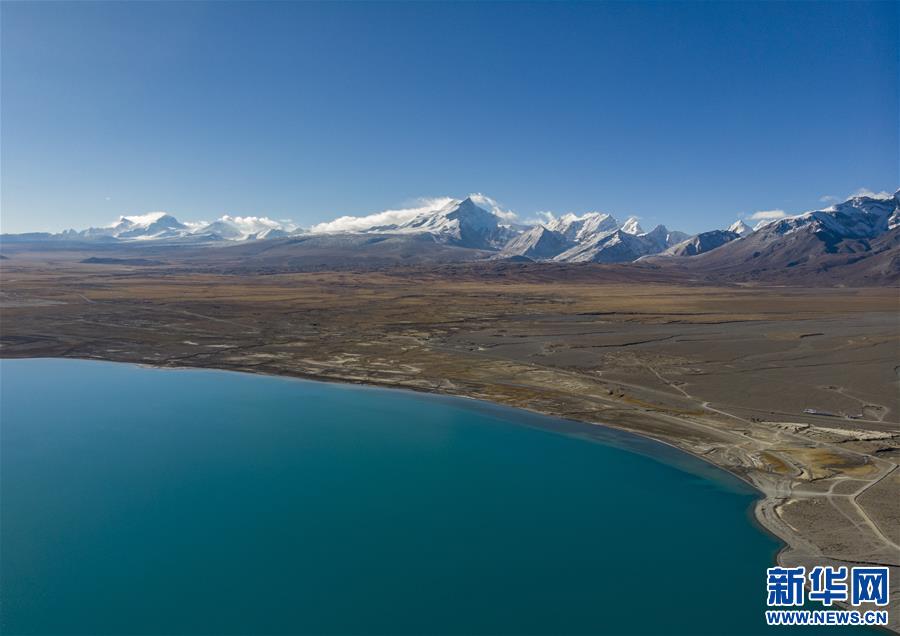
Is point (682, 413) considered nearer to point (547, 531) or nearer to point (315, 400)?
point (547, 531)

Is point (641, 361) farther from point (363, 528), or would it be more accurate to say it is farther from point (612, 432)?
point (363, 528)

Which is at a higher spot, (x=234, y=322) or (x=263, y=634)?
(x=234, y=322)

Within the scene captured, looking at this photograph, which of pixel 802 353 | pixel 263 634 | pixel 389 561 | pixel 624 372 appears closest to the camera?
pixel 263 634

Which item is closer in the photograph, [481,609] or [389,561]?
[481,609]

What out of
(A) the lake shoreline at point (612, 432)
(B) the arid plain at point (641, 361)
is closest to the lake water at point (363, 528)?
(A) the lake shoreline at point (612, 432)

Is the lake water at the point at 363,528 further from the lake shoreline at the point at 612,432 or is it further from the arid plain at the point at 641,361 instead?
the arid plain at the point at 641,361

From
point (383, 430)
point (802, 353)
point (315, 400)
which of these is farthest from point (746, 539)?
point (802, 353)

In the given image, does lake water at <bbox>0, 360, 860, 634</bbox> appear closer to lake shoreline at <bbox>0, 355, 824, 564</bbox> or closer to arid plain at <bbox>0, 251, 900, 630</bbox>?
lake shoreline at <bbox>0, 355, 824, 564</bbox>
